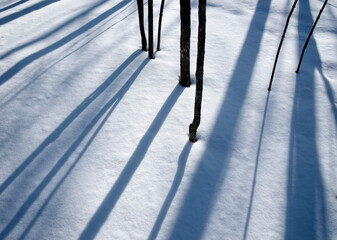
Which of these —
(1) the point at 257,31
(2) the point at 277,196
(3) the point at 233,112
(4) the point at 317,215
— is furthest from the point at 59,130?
(1) the point at 257,31

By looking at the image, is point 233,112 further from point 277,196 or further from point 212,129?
point 277,196

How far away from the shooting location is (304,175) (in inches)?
128

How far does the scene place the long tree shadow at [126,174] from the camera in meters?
2.67

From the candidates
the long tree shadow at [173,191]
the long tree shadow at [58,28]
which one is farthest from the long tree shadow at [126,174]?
the long tree shadow at [58,28]

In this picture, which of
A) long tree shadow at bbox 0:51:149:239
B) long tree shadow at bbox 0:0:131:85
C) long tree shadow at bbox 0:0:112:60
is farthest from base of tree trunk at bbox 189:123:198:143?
long tree shadow at bbox 0:0:112:60

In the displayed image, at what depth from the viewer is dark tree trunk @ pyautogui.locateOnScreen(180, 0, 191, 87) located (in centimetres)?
365

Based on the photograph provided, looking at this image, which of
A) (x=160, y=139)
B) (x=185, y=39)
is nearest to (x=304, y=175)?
(x=160, y=139)

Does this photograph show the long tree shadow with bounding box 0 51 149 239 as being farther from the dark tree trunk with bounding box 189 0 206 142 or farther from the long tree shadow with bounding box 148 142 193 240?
the dark tree trunk with bounding box 189 0 206 142

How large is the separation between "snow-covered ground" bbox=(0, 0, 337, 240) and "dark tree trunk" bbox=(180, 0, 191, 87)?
0.73 feet

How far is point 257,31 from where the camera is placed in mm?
6395

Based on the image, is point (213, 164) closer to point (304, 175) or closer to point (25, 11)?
point (304, 175)

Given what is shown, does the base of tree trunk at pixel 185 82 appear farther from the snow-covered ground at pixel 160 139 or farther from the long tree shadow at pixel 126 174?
the long tree shadow at pixel 126 174

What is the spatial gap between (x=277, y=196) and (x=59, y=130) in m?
3.40

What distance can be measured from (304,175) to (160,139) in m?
2.17
